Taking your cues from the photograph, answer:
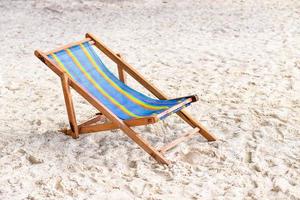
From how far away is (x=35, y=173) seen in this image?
338 centimetres

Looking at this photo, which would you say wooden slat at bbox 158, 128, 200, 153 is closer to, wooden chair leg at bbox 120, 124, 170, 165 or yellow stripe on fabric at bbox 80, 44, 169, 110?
wooden chair leg at bbox 120, 124, 170, 165

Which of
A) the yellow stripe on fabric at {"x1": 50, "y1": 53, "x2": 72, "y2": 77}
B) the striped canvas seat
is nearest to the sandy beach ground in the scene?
the striped canvas seat

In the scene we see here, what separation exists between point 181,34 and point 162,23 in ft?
2.48

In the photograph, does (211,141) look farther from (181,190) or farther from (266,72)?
(266,72)

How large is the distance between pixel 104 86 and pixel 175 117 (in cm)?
74

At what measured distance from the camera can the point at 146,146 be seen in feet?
11.1

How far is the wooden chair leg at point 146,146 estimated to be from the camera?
133 inches

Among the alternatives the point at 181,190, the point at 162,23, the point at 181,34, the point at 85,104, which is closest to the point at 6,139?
the point at 85,104

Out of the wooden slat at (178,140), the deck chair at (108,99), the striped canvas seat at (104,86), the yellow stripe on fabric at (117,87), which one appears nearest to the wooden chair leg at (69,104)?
the deck chair at (108,99)

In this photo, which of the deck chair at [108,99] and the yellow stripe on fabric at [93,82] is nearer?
the deck chair at [108,99]

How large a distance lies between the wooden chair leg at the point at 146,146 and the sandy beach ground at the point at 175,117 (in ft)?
0.18

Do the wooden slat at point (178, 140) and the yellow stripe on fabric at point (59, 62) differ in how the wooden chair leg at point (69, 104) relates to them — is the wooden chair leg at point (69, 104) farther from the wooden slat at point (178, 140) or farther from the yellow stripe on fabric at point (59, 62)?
the wooden slat at point (178, 140)

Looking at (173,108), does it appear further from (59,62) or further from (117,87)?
(59,62)

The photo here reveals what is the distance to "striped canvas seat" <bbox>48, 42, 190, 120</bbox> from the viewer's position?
3.56 metres
